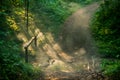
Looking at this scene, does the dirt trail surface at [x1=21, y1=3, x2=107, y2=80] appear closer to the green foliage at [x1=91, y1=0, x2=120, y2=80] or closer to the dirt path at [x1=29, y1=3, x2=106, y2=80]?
the dirt path at [x1=29, y1=3, x2=106, y2=80]

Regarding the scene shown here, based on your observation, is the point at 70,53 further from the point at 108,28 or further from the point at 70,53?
the point at 108,28

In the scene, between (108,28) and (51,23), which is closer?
(108,28)

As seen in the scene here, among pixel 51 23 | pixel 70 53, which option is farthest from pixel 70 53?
pixel 51 23

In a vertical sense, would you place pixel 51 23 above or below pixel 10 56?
above

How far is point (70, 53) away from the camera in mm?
17609

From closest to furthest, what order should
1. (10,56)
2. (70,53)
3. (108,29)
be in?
1. (10,56)
2. (70,53)
3. (108,29)

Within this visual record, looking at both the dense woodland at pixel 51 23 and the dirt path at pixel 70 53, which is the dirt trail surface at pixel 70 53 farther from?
the dense woodland at pixel 51 23

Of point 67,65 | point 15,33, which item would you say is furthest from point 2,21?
point 67,65

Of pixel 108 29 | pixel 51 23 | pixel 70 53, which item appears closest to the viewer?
pixel 70 53

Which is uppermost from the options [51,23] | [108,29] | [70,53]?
[51,23]

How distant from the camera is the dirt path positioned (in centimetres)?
1218

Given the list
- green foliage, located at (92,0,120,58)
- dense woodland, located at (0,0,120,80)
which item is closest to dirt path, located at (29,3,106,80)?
dense woodland, located at (0,0,120,80)

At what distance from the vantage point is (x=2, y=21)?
47.9 ft

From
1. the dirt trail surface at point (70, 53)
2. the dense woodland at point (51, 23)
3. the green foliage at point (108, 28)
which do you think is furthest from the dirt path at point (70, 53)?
the green foliage at point (108, 28)
